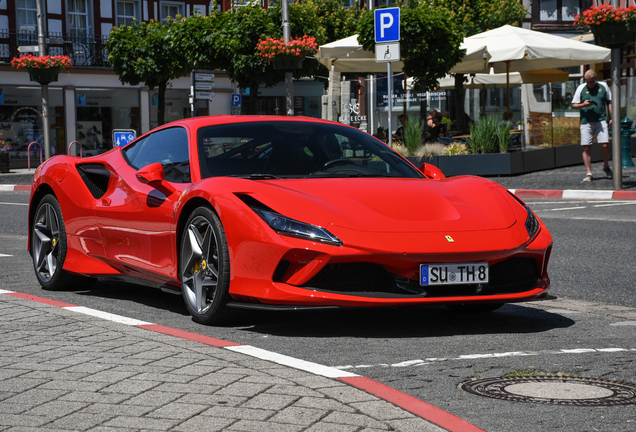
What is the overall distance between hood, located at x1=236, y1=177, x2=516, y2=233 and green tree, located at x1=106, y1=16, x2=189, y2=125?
27278 millimetres

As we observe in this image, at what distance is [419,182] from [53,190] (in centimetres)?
289

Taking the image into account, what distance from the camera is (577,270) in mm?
7926

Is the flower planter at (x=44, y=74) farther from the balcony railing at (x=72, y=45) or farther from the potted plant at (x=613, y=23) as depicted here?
the potted plant at (x=613, y=23)

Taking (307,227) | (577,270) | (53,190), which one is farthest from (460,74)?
(307,227)

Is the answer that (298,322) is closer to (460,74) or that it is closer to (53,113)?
(460,74)

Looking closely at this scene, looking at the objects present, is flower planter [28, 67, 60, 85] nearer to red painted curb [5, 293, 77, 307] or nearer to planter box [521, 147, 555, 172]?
planter box [521, 147, 555, 172]

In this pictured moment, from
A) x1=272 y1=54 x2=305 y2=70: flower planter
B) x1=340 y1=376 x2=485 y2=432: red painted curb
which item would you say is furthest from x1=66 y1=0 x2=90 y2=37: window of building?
x1=340 y1=376 x2=485 y2=432: red painted curb

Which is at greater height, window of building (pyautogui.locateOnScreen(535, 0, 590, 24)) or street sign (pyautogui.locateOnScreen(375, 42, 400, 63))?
window of building (pyautogui.locateOnScreen(535, 0, 590, 24))

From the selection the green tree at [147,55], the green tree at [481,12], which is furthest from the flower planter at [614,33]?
the green tree at [481,12]

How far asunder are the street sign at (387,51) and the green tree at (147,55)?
56.1 feet

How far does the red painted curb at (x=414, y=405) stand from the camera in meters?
3.25

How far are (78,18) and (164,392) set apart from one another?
40.3m

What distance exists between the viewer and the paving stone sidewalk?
326cm

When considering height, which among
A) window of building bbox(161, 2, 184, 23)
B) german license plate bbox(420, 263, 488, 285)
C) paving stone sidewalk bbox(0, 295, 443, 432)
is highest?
window of building bbox(161, 2, 184, 23)
